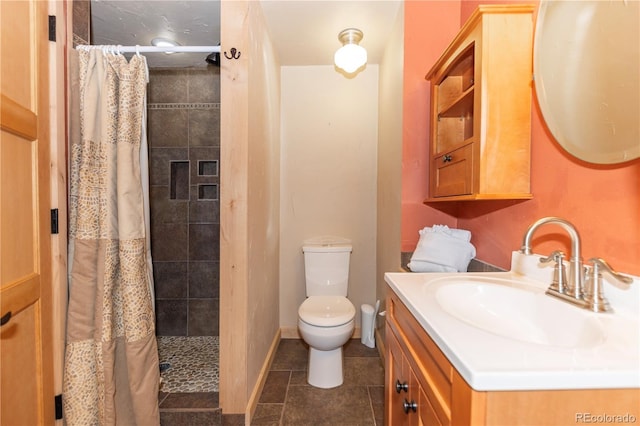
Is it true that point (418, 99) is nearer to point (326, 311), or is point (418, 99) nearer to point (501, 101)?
point (501, 101)

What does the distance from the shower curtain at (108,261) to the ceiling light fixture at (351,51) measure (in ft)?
4.24

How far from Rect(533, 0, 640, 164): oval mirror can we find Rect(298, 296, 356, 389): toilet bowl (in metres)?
1.39

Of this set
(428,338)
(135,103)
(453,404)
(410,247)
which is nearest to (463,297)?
Answer: (428,338)

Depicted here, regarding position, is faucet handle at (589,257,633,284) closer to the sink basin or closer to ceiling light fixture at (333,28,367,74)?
the sink basin

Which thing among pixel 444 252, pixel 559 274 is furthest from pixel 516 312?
pixel 444 252

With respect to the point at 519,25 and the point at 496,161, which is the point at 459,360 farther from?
the point at 519,25

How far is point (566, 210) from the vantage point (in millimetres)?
904

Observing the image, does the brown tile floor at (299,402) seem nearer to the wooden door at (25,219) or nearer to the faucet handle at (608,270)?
the wooden door at (25,219)

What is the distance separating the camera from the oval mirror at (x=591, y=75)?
2.29 ft

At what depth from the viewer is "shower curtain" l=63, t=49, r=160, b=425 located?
117cm

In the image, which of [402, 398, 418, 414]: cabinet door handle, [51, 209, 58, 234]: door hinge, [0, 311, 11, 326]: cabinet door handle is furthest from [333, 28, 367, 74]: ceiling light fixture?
[0, 311, 11, 326]: cabinet door handle

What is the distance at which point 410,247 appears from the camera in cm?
163

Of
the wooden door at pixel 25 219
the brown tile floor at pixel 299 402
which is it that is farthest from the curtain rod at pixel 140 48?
the brown tile floor at pixel 299 402

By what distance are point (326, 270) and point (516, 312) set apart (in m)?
1.43
